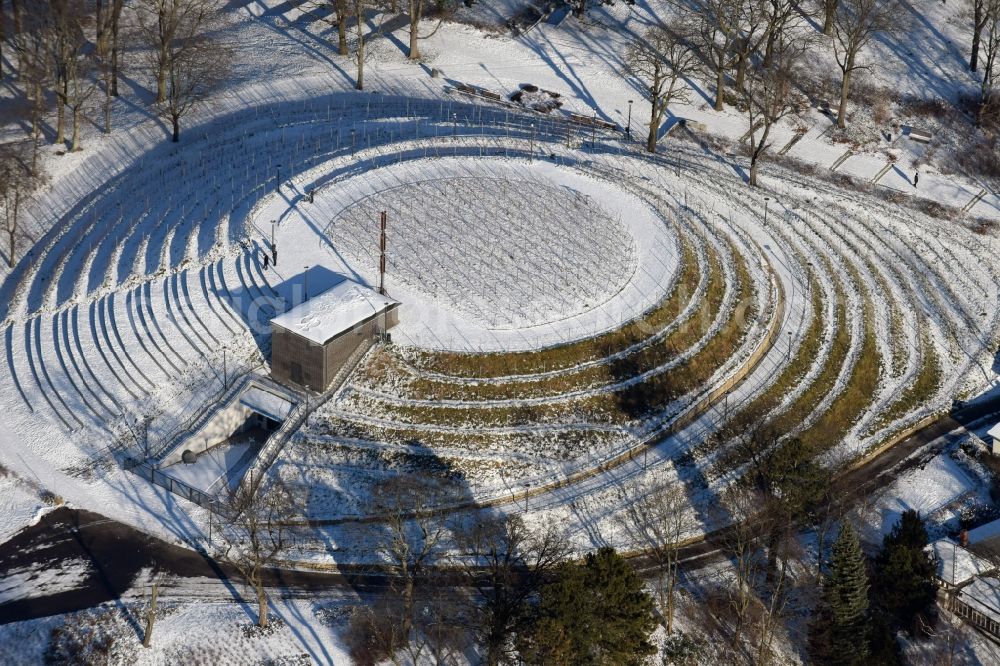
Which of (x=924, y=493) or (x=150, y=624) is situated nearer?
(x=150, y=624)

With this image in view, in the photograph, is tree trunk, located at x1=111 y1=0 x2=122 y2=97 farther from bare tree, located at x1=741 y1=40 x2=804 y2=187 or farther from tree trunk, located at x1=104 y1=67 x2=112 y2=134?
bare tree, located at x1=741 y1=40 x2=804 y2=187

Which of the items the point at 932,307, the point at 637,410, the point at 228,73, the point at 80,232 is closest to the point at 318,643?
the point at 637,410

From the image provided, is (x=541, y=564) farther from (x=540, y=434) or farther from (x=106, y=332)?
(x=106, y=332)

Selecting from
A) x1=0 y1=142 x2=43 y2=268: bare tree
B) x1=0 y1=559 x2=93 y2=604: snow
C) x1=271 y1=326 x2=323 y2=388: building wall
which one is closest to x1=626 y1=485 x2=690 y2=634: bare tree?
x1=271 y1=326 x2=323 y2=388: building wall

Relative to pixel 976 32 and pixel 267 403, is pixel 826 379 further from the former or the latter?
pixel 976 32

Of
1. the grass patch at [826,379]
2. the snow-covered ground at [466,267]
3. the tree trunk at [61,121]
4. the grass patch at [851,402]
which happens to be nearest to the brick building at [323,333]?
the snow-covered ground at [466,267]

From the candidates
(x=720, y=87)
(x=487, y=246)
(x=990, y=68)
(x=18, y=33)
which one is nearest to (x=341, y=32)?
(x=18, y=33)

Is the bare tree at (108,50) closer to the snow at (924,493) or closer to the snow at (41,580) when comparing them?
the snow at (41,580)
